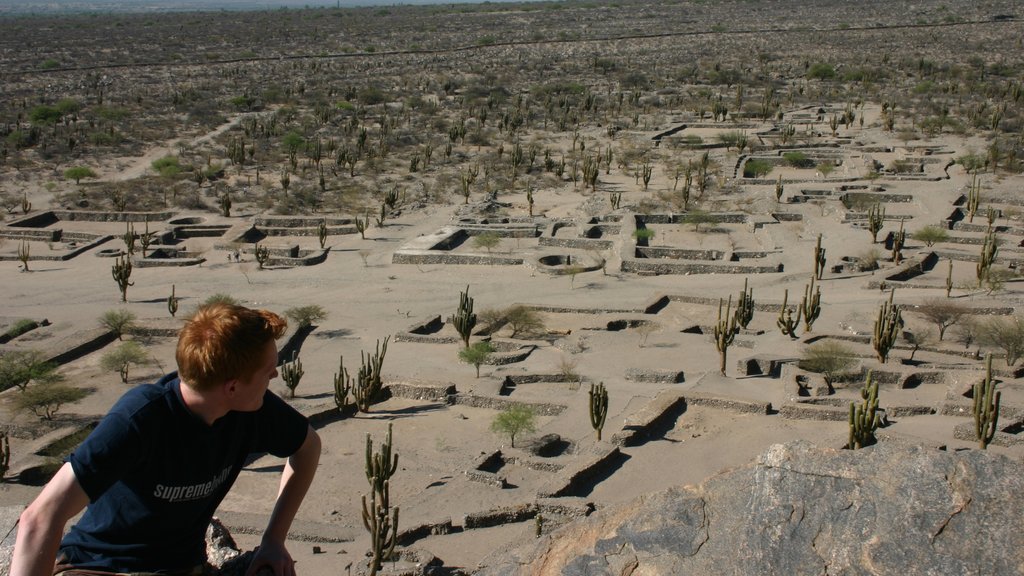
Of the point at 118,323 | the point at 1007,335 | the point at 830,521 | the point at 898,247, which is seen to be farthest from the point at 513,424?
Answer: the point at 898,247

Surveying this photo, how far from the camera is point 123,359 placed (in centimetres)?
1617

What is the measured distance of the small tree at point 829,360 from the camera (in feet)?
50.1

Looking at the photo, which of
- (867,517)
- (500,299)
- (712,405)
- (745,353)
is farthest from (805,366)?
(867,517)

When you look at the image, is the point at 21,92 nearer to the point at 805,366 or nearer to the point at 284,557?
the point at 805,366

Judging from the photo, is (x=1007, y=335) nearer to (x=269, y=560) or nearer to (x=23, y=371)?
(x=23, y=371)

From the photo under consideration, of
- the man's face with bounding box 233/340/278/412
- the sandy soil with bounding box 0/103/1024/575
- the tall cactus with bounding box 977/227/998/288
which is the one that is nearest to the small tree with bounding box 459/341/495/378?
the sandy soil with bounding box 0/103/1024/575

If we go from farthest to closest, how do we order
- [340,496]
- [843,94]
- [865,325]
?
1. [843,94]
2. [865,325]
3. [340,496]

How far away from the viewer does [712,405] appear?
14.4 m

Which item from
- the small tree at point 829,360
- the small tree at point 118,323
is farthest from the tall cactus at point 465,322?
the small tree at point 118,323

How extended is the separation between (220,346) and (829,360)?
13226mm

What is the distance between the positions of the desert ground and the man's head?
6.15 metres

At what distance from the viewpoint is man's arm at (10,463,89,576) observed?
3.50 m

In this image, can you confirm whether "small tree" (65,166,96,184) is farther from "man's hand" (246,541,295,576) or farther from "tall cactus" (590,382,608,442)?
"man's hand" (246,541,295,576)

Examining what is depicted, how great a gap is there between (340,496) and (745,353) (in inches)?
289
